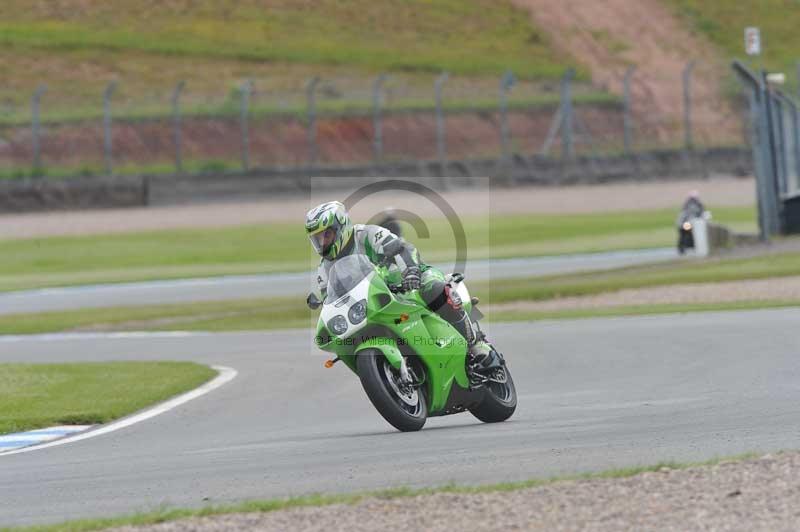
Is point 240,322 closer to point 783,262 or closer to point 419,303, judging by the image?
point 783,262

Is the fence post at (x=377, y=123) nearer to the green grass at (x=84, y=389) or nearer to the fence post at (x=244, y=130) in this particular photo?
the fence post at (x=244, y=130)

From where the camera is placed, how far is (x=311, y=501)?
26.1 ft

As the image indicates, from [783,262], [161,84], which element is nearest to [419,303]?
[783,262]

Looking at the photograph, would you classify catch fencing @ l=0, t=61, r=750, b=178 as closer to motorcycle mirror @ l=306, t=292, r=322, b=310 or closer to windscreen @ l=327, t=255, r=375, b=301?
motorcycle mirror @ l=306, t=292, r=322, b=310

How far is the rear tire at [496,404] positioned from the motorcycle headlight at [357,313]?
133cm

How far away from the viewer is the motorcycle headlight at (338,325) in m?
10.5

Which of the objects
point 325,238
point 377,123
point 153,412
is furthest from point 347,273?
point 377,123

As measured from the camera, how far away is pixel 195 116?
49.9 meters

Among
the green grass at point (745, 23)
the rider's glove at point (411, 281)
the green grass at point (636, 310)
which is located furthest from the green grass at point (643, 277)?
the green grass at point (745, 23)

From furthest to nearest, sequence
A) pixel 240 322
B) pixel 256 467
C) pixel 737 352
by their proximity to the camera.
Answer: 1. pixel 240 322
2. pixel 737 352
3. pixel 256 467

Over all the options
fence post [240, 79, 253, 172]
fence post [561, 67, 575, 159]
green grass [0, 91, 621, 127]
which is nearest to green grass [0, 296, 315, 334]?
fence post [240, 79, 253, 172]

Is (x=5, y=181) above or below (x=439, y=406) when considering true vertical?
above

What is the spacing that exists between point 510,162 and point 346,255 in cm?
3837

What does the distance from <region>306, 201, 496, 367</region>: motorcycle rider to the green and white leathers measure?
17mm
